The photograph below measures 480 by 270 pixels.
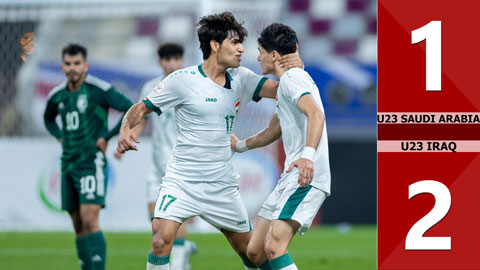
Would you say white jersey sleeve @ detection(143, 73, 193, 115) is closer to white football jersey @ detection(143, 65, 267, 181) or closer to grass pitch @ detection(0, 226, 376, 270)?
white football jersey @ detection(143, 65, 267, 181)

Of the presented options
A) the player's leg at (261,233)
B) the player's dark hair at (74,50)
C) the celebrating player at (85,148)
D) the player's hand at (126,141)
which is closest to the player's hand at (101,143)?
the celebrating player at (85,148)

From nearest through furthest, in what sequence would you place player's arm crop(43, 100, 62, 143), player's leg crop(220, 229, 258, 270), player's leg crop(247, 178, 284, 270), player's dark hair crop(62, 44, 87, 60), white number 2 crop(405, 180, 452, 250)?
1. white number 2 crop(405, 180, 452, 250)
2. player's leg crop(247, 178, 284, 270)
3. player's leg crop(220, 229, 258, 270)
4. player's dark hair crop(62, 44, 87, 60)
5. player's arm crop(43, 100, 62, 143)

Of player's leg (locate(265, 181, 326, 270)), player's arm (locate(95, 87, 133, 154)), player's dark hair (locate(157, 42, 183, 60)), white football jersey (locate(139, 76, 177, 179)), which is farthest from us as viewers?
white football jersey (locate(139, 76, 177, 179))

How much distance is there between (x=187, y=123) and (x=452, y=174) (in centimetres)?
171

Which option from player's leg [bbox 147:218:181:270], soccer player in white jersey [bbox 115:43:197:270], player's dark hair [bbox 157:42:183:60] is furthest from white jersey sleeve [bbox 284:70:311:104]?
player's dark hair [bbox 157:42:183:60]

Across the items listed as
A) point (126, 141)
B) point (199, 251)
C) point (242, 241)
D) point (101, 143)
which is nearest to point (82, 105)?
point (101, 143)

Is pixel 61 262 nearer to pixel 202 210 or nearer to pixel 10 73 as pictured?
pixel 202 210

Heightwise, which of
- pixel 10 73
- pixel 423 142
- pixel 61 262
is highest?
pixel 10 73

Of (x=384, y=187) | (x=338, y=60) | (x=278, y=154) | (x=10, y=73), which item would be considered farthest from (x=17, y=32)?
(x=384, y=187)

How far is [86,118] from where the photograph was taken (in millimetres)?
7258

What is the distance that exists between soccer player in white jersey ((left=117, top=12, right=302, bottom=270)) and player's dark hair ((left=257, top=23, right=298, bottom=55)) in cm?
7

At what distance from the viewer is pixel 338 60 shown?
15.3m

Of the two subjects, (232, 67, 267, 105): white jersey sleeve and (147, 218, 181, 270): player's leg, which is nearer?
(147, 218, 181, 270): player's leg

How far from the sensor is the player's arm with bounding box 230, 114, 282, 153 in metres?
5.71
